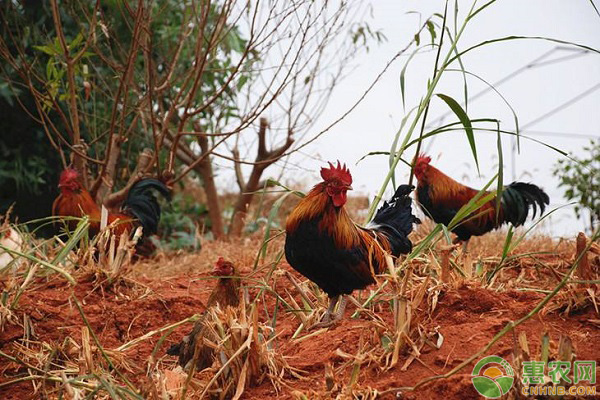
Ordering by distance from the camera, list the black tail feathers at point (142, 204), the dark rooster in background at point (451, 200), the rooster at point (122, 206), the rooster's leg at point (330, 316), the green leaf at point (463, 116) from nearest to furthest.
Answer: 1. the green leaf at point (463, 116)
2. the rooster's leg at point (330, 316)
3. the dark rooster in background at point (451, 200)
4. the rooster at point (122, 206)
5. the black tail feathers at point (142, 204)

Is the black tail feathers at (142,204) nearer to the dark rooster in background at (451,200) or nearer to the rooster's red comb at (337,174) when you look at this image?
the dark rooster in background at (451,200)

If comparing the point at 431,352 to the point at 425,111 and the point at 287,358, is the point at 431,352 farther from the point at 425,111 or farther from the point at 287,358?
the point at 425,111

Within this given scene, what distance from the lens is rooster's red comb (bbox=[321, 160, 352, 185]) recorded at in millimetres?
3150

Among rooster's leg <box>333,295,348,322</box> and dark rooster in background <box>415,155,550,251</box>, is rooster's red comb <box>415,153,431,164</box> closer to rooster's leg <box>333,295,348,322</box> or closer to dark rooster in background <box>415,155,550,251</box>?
dark rooster in background <box>415,155,550,251</box>

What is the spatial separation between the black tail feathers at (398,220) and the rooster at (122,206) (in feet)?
8.67

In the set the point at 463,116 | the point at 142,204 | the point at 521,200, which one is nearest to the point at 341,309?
the point at 463,116

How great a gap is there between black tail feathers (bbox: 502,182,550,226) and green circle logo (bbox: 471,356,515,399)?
4.03 m

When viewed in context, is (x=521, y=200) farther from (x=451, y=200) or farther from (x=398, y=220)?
(x=398, y=220)

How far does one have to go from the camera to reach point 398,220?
148 inches

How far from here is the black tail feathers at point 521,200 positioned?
19.6ft

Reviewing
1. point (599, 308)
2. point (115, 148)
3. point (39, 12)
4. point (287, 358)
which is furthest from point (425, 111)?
point (39, 12)

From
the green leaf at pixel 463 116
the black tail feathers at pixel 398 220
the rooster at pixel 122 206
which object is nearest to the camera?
the green leaf at pixel 463 116

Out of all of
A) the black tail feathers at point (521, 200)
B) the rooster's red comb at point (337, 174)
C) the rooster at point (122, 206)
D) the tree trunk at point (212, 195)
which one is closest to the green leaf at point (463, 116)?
the rooster's red comb at point (337, 174)

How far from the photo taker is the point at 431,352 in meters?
2.34
